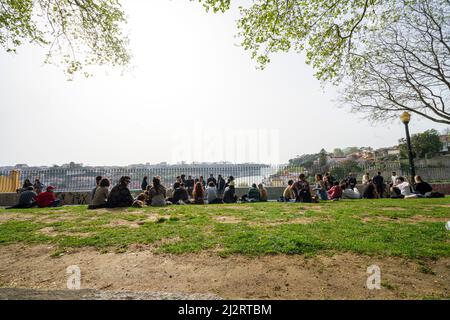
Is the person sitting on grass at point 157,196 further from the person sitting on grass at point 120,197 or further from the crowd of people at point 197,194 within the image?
the person sitting on grass at point 120,197

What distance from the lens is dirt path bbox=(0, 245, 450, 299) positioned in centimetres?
287

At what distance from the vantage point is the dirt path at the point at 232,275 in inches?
113

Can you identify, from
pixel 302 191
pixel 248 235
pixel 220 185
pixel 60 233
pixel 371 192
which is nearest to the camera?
pixel 248 235

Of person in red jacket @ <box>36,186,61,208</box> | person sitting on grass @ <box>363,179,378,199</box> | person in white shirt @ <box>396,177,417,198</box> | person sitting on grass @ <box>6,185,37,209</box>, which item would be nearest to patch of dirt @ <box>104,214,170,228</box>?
person in red jacket @ <box>36,186,61,208</box>

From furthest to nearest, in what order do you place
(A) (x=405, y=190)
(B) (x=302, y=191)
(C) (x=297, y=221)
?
(A) (x=405, y=190)
(B) (x=302, y=191)
(C) (x=297, y=221)

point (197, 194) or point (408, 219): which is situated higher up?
point (197, 194)

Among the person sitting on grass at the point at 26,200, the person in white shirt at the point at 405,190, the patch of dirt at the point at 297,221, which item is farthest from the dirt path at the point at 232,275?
the person in white shirt at the point at 405,190

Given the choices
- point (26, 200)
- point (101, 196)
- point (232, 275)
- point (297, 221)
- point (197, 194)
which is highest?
point (101, 196)

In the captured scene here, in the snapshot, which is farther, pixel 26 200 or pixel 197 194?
pixel 197 194

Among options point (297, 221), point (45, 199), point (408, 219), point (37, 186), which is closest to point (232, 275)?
point (297, 221)

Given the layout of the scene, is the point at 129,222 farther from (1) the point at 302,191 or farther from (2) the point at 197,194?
(1) the point at 302,191

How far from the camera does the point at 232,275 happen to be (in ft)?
10.8
